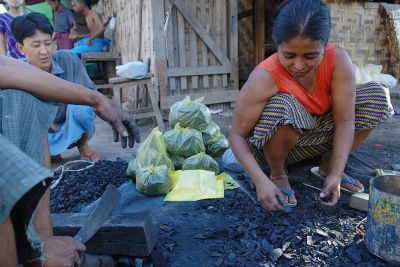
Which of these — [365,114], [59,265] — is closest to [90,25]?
[365,114]

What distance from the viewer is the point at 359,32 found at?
22.1 ft

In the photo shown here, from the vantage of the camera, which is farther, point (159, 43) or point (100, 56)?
point (100, 56)

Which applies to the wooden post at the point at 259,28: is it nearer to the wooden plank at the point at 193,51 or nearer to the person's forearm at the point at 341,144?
the wooden plank at the point at 193,51

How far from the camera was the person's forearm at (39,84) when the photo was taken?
1447 millimetres

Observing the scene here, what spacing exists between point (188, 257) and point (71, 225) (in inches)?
23.2

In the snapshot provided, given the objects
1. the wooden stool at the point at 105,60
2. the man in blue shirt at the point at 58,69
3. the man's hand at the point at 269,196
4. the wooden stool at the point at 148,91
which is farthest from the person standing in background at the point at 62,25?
the man's hand at the point at 269,196

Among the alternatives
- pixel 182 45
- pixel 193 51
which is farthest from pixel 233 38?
pixel 182 45

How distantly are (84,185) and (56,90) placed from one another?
4.39 ft

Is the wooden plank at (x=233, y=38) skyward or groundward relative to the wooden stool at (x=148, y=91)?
skyward

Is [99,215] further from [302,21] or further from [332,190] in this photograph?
[302,21]

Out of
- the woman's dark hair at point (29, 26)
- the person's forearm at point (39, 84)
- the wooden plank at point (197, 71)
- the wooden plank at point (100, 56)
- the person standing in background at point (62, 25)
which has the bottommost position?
the wooden plank at point (197, 71)

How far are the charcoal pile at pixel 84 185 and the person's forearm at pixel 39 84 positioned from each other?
41.1 inches

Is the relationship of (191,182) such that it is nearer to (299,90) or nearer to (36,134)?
(299,90)

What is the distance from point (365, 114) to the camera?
7.73 ft
